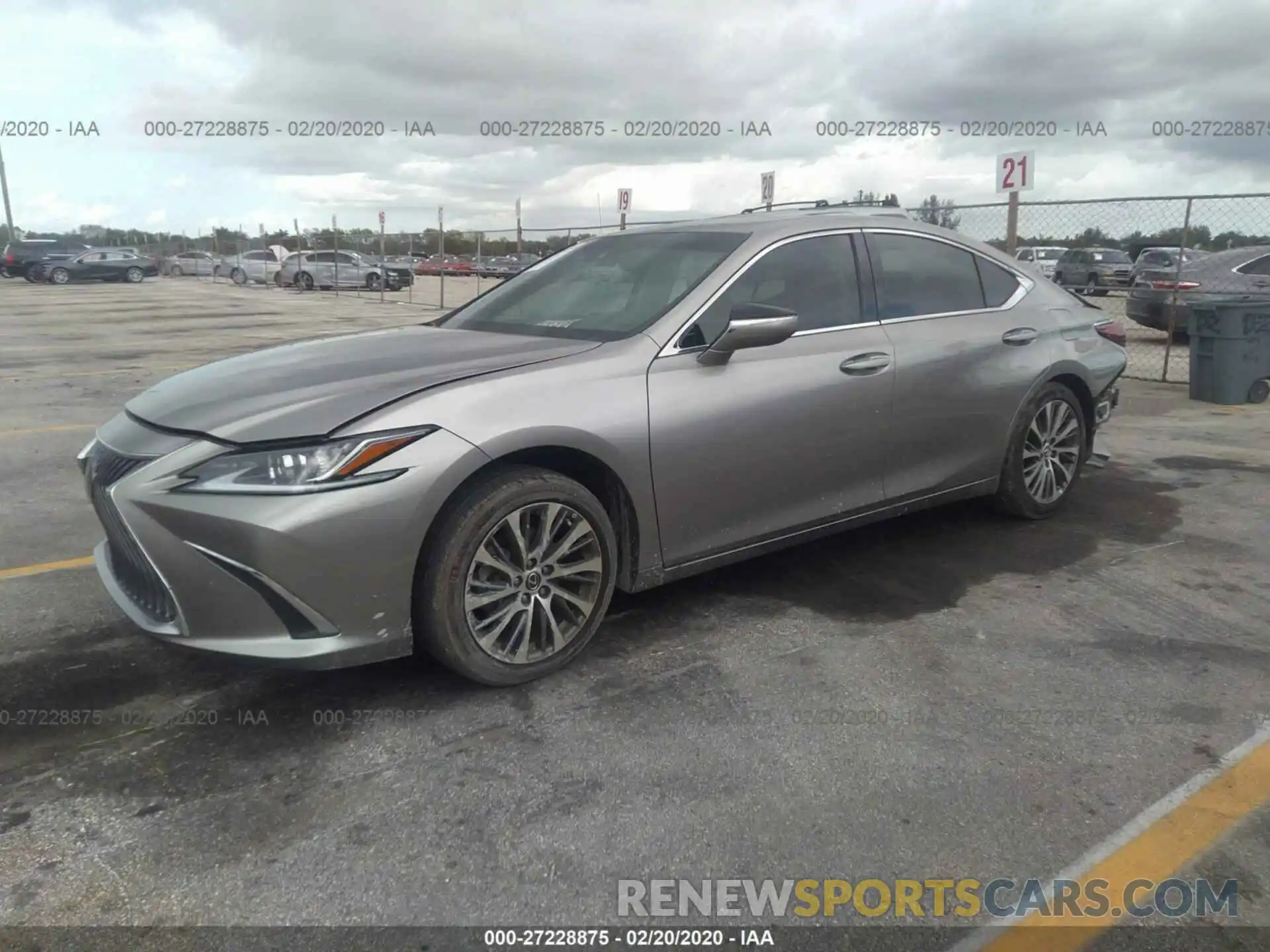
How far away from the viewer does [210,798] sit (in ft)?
9.16

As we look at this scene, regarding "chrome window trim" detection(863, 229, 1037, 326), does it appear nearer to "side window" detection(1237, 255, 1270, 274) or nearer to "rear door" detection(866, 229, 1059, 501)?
"rear door" detection(866, 229, 1059, 501)

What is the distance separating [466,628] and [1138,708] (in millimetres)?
2243

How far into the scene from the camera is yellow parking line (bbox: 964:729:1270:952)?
2299mm

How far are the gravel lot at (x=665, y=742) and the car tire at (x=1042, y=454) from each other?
0.28 metres

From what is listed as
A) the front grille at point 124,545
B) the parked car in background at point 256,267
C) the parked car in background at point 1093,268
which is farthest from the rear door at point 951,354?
the parked car in background at point 256,267

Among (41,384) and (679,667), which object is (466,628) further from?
(41,384)

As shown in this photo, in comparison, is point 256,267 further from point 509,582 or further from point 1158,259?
point 509,582

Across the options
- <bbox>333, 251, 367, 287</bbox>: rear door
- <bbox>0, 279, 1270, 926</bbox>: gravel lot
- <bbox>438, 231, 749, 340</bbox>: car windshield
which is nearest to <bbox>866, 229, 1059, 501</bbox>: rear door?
<bbox>0, 279, 1270, 926</bbox>: gravel lot

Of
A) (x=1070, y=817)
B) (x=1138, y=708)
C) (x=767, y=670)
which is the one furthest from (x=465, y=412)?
(x=1138, y=708)

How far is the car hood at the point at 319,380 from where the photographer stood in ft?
10.2

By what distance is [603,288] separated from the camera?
4.32 m

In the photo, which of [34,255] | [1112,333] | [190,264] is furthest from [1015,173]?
[190,264]

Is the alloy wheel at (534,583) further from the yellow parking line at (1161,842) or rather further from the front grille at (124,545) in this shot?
the yellow parking line at (1161,842)

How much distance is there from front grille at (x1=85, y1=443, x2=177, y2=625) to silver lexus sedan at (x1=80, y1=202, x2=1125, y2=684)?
1 cm
